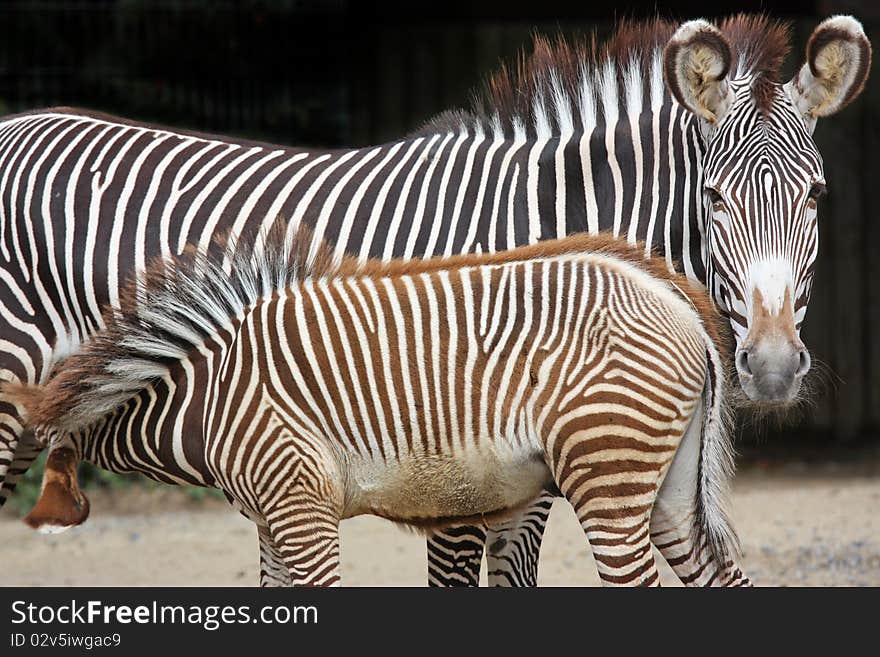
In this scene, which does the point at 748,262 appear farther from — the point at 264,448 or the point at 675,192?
the point at 264,448

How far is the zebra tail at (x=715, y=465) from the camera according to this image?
407 centimetres

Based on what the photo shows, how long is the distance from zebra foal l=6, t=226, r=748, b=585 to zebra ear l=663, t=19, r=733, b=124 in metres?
0.75

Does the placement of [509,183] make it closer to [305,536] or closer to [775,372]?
[775,372]

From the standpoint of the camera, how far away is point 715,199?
14.5 feet

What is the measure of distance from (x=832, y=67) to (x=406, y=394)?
2099 millimetres

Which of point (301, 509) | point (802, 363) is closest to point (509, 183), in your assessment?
point (802, 363)

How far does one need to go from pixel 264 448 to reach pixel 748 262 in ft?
6.10

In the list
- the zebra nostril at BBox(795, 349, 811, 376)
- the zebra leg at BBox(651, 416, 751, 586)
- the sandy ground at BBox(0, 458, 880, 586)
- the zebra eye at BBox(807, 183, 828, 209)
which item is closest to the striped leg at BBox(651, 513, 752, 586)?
the zebra leg at BBox(651, 416, 751, 586)

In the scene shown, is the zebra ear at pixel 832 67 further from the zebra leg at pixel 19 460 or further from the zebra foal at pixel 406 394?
the zebra leg at pixel 19 460

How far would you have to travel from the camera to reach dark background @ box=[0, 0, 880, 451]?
984 centimetres

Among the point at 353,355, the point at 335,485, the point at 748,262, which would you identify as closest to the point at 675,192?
the point at 748,262

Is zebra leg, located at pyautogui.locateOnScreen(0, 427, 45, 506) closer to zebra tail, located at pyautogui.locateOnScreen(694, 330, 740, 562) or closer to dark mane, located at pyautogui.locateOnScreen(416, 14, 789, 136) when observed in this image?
dark mane, located at pyautogui.locateOnScreen(416, 14, 789, 136)

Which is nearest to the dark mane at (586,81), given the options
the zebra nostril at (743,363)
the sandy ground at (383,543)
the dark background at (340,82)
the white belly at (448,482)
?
the zebra nostril at (743,363)

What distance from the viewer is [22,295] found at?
507 cm
